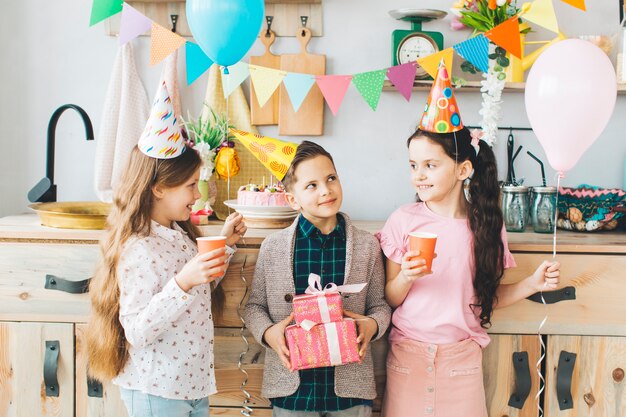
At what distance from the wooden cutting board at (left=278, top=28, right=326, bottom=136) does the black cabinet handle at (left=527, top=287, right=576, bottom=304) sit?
941mm

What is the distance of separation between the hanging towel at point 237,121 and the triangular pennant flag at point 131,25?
0.32 metres

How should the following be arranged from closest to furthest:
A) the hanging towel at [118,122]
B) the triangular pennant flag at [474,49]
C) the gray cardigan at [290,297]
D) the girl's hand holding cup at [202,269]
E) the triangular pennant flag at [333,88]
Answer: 1. the girl's hand holding cup at [202,269]
2. the gray cardigan at [290,297]
3. the triangular pennant flag at [474,49]
4. the triangular pennant flag at [333,88]
5. the hanging towel at [118,122]

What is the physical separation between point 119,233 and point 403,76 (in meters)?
1.07

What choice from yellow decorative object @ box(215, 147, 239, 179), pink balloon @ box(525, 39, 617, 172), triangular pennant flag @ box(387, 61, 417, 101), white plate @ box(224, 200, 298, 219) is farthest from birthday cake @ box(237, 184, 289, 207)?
→ pink balloon @ box(525, 39, 617, 172)

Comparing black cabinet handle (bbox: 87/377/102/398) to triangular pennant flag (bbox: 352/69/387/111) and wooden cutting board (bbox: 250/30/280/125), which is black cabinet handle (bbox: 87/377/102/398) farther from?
triangular pennant flag (bbox: 352/69/387/111)

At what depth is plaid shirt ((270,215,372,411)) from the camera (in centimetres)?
154

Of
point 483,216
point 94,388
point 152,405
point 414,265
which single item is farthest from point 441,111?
point 94,388

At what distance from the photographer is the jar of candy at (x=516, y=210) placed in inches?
73.8

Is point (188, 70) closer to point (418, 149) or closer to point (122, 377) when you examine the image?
point (418, 149)

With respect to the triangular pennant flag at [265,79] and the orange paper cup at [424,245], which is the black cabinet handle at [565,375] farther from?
the triangular pennant flag at [265,79]

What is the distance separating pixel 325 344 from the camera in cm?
141

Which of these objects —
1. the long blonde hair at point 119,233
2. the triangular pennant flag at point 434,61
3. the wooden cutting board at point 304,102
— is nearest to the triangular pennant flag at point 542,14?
the triangular pennant flag at point 434,61

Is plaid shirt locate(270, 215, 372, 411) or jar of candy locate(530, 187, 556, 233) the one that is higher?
jar of candy locate(530, 187, 556, 233)

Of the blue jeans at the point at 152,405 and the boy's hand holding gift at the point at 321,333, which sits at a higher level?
the boy's hand holding gift at the point at 321,333
